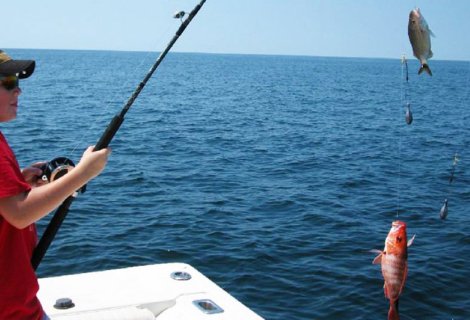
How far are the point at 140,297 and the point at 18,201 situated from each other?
275 centimetres

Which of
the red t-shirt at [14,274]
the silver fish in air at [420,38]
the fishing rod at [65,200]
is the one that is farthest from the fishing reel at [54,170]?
the silver fish in air at [420,38]

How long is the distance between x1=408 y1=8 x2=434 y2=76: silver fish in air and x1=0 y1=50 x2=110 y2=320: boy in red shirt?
2.19m

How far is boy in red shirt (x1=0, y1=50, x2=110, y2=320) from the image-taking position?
2.50 m

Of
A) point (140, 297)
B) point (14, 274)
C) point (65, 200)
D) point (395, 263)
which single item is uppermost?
point (65, 200)

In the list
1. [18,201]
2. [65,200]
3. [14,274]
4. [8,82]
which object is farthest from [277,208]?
[18,201]

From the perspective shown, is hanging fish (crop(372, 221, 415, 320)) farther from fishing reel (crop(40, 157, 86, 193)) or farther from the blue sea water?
the blue sea water

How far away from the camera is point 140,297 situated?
16.7 feet

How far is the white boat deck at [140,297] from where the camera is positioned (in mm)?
4641

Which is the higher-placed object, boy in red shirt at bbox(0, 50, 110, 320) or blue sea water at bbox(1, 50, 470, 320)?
boy in red shirt at bbox(0, 50, 110, 320)

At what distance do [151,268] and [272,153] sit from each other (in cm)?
1520

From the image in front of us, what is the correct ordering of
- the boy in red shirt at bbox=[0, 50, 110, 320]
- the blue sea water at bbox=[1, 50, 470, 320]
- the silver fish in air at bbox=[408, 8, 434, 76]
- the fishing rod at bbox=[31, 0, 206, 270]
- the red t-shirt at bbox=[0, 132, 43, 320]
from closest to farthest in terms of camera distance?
the boy in red shirt at bbox=[0, 50, 110, 320] < the red t-shirt at bbox=[0, 132, 43, 320] < the fishing rod at bbox=[31, 0, 206, 270] < the silver fish in air at bbox=[408, 8, 434, 76] < the blue sea water at bbox=[1, 50, 470, 320]

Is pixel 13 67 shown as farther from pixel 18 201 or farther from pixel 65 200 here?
pixel 65 200

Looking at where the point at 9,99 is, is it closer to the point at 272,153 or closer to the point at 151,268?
the point at 151,268

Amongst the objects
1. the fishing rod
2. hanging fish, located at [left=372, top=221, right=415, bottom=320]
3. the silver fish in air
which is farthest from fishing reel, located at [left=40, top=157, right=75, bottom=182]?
the silver fish in air
